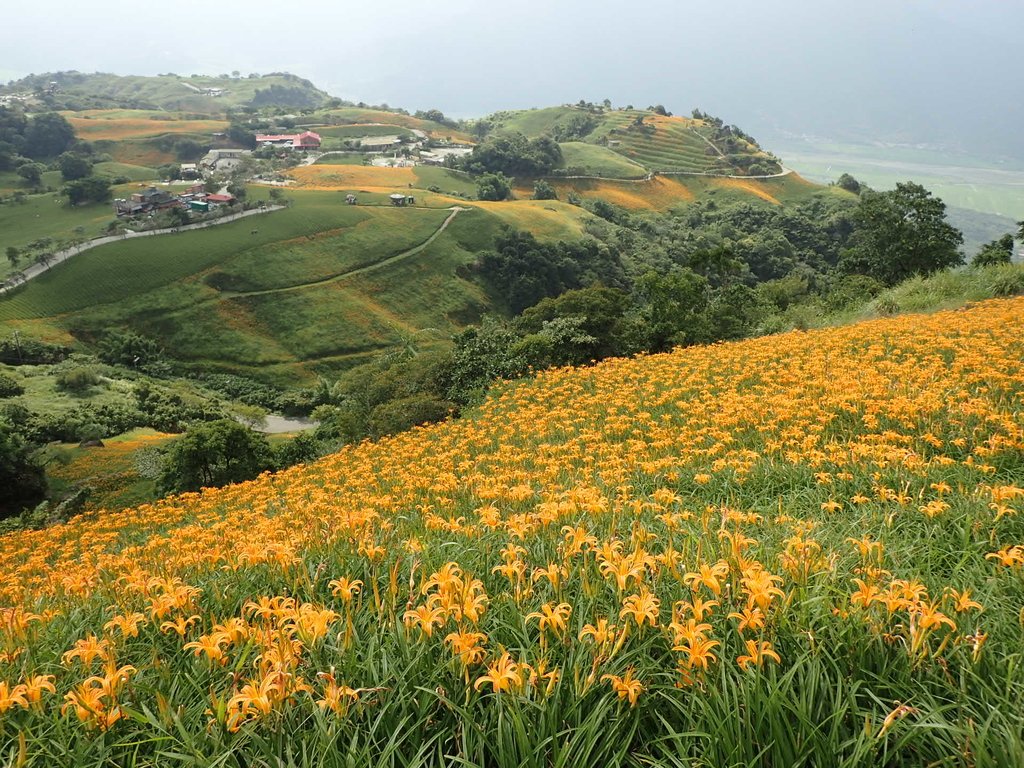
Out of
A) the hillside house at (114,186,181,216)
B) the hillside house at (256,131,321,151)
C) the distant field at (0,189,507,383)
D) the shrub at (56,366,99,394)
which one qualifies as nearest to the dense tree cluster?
the hillside house at (256,131,321,151)

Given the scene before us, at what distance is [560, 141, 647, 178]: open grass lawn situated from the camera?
11388 centimetres

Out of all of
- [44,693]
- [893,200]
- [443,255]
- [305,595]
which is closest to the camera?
[44,693]

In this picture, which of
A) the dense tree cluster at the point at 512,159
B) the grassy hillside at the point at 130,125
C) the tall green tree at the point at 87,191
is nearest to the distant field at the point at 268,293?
the tall green tree at the point at 87,191

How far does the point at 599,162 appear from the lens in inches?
4577

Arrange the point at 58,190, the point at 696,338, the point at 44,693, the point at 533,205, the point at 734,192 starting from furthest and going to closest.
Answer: the point at 734,192
the point at 533,205
the point at 58,190
the point at 696,338
the point at 44,693

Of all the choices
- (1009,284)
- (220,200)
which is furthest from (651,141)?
(1009,284)

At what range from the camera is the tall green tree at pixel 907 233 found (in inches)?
1389

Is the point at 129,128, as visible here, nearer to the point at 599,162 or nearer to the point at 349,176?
the point at 349,176

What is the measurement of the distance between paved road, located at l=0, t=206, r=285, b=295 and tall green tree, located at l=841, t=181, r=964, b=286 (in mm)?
68963

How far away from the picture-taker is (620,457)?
314 inches

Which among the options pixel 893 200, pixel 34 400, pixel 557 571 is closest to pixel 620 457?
pixel 557 571

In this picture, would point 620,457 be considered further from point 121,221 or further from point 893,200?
point 121,221

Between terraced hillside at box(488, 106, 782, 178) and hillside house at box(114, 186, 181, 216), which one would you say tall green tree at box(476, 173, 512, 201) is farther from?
hillside house at box(114, 186, 181, 216)

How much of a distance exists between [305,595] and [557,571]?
61.2 inches
